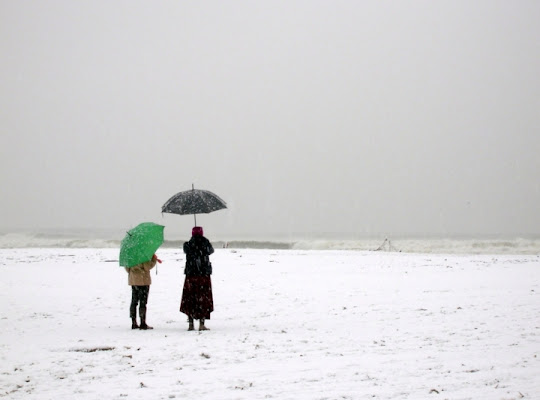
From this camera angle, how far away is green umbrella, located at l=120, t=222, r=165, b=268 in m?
13.1

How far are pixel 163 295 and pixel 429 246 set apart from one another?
4435 cm

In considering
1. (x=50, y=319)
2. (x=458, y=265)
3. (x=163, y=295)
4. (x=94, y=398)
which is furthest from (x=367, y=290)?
(x=94, y=398)

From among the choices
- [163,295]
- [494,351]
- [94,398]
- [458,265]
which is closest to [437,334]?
[494,351]

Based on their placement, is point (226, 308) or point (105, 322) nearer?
point (105, 322)

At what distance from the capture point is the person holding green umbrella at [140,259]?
1316 cm

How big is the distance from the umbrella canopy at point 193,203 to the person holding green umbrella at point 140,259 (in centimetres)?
59

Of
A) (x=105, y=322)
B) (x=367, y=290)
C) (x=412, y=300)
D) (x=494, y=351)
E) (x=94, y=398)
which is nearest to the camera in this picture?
(x=94, y=398)

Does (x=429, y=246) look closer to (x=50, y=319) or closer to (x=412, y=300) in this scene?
(x=412, y=300)

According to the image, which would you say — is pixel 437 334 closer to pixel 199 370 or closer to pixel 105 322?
pixel 199 370

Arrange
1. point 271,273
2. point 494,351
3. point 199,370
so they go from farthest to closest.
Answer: point 271,273 → point 494,351 → point 199,370

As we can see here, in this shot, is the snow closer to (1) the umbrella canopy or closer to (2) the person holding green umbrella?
(2) the person holding green umbrella

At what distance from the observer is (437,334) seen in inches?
442

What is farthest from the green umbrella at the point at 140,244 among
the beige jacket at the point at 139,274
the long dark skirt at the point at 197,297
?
the long dark skirt at the point at 197,297

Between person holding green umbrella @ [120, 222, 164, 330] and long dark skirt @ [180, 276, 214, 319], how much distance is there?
32.8 inches
